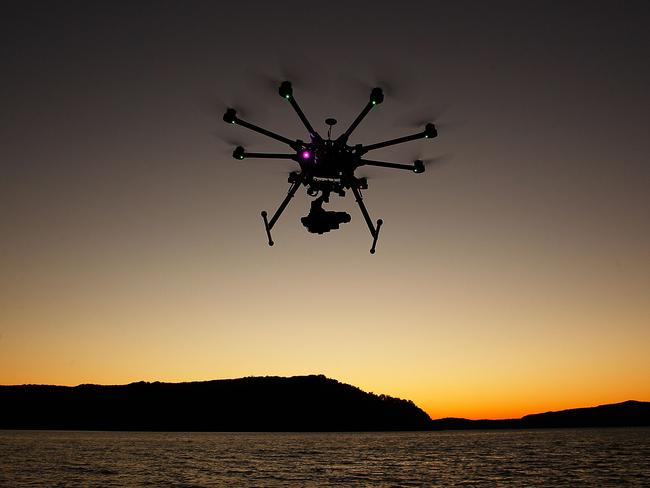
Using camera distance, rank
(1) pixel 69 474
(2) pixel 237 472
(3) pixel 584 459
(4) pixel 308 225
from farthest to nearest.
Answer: (3) pixel 584 459
(2) pixel 237 472
(1) pixel 69 474
(4) pixel 308 225

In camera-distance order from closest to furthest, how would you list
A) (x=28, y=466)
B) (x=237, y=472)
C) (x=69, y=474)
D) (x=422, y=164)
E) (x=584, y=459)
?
(x=422, y=164) → (x=69, y=474) → (x=237, y=472) → (x=28, y=466) → (x=584, y=459)

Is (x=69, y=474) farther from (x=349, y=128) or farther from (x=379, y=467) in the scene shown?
(x=349, y=128)

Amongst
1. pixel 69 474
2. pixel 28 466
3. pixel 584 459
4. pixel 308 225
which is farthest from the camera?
pixel 584 459

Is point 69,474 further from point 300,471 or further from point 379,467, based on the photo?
point 379,467

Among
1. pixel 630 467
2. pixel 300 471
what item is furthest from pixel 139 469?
pixel 630 467

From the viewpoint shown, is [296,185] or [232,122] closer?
[232,122]

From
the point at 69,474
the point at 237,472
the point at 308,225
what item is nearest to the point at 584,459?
the point at 237,472

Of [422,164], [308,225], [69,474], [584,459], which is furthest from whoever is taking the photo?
[584,459]

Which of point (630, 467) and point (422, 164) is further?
point (630, 467)
